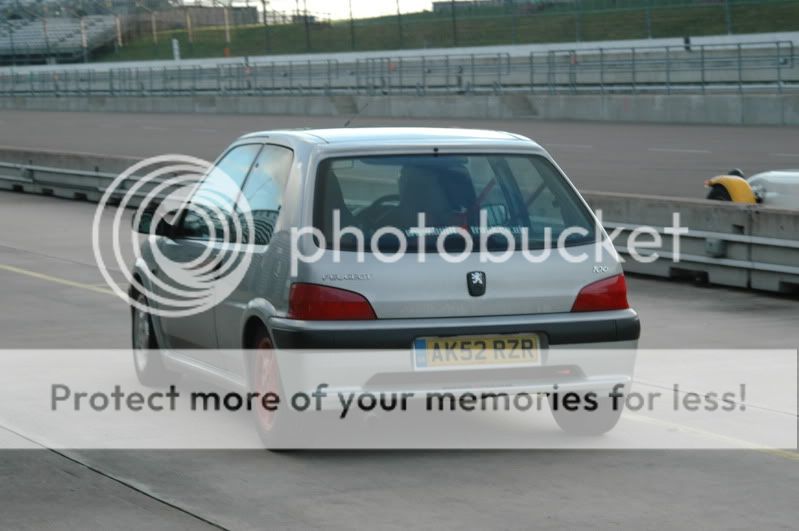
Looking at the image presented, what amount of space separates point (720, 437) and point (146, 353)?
3473 mm

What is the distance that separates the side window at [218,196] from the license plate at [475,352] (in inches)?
62.7

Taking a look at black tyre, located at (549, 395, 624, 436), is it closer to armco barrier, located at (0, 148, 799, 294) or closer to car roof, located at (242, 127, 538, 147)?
car roof, located at (242, 127, 538, 147)

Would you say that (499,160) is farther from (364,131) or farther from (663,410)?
(663,410)

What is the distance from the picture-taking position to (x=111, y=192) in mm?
25875

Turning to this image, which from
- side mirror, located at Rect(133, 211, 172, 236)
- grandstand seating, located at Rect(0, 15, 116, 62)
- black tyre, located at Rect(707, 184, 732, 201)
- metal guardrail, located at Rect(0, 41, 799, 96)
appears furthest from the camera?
grandstand seating, located at Rect(0, 15, 116, 62)

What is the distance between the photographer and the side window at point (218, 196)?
8070mm

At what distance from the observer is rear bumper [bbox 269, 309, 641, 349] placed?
22.3ft

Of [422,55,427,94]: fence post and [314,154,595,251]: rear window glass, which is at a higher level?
[314,154,595,251]: rear window glass

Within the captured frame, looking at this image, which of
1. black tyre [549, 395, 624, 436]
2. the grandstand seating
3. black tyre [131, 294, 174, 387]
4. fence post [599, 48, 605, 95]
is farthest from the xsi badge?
the grandstand seating

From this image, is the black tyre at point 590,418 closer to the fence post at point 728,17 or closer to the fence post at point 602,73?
the fence post at point 602,73

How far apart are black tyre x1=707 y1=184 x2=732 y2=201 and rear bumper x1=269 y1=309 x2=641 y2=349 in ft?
32.2

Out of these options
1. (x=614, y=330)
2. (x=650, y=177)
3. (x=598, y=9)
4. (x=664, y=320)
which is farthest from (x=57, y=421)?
(x=598, y=9)

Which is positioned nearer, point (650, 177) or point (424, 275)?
point (424, 275)

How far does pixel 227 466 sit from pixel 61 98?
69093mm
